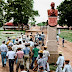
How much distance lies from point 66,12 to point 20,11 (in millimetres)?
19312

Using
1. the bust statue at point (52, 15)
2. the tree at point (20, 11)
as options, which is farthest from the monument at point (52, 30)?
the tree at point (20, 11)

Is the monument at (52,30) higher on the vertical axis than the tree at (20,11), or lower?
lower

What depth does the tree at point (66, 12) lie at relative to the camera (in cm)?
6838

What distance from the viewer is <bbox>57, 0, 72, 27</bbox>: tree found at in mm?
68375

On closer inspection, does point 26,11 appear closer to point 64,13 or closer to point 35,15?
point 35,15

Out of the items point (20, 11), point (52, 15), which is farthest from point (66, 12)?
point (52, 15)

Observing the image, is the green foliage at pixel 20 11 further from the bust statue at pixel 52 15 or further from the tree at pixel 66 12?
the bust statue at pixel 52 15

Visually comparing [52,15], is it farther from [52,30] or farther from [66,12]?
[66,12]

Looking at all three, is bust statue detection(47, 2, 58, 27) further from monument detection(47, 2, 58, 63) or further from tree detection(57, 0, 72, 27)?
tree detection(57, 0, 72, 27)

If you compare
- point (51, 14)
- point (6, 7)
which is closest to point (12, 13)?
point (6, 7)

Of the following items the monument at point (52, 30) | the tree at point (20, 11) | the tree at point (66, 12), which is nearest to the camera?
the monument at point (52, 30)

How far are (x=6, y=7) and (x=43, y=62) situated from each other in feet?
187

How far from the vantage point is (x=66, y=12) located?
6938 centimetres

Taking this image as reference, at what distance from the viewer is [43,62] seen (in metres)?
8.33
